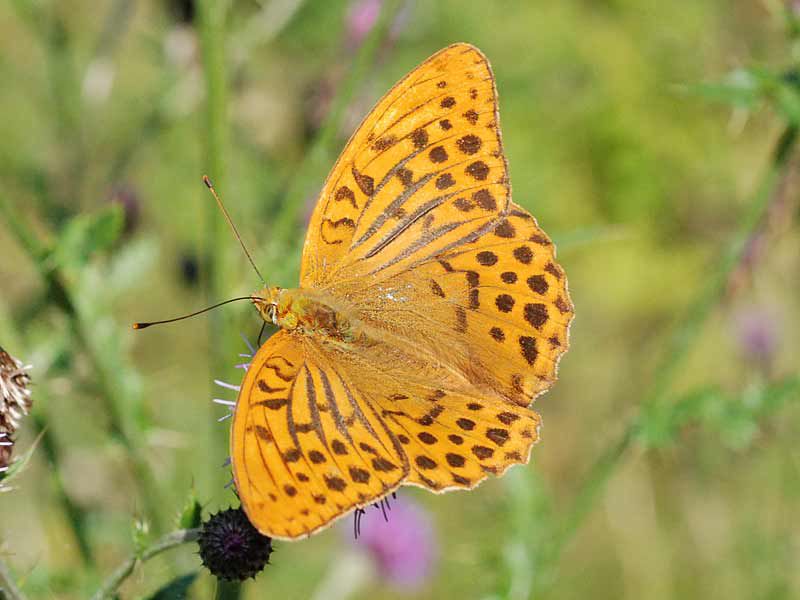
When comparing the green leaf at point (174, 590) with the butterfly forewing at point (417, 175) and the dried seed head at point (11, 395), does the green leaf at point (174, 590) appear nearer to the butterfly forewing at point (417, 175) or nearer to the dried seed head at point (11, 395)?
the dried seed head at point (11, 395)

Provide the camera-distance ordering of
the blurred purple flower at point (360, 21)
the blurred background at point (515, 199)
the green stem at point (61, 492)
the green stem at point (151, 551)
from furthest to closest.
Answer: the blurred purple flower at point (360, 21) < the blurred background at point (515, 199) < the green stem at point (61, 492) < the green stem at point (151, 551)

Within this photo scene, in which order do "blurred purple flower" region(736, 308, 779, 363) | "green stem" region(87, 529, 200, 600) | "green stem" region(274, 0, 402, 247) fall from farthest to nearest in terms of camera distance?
"blurred purple flower" region(736, 308, 779, 363), "green stem" region(274, 0, 402, 247), "green stem" region(87, 529, 200, 600)

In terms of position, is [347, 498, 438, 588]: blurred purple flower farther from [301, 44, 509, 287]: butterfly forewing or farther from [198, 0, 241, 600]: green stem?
[301, 44, 509, 287]: butterfly forewing

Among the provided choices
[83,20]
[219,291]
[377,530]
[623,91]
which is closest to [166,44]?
[219,291]

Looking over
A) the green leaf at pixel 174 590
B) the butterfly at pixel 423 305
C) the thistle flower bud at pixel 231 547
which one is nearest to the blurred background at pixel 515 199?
the green leaf at pixel 174 590

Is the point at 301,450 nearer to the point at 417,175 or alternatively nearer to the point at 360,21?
the point at 417,175

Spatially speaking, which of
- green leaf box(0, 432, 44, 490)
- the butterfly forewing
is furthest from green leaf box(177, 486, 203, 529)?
the butterfly forewing

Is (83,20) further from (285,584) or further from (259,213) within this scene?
(285,584)
